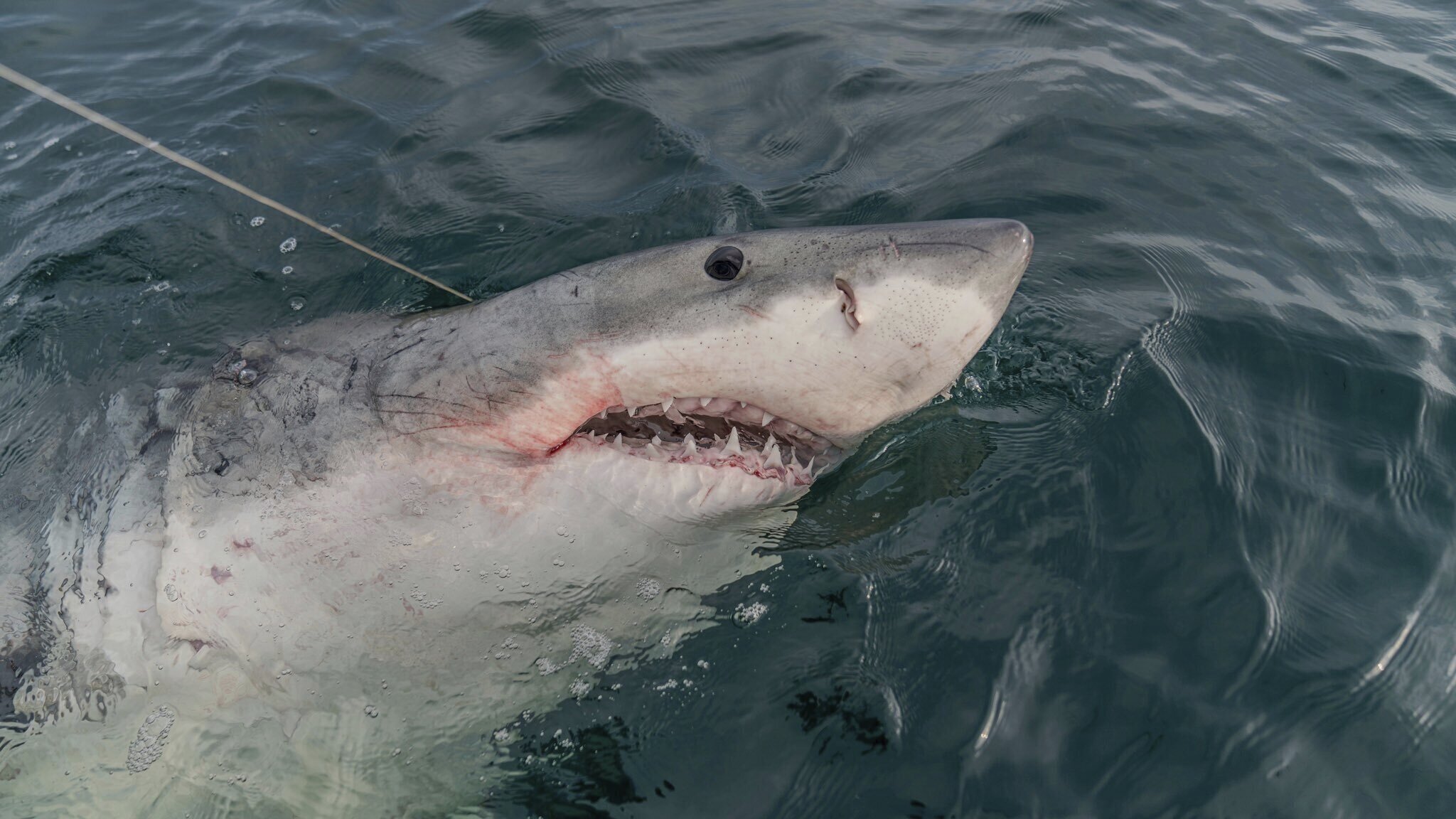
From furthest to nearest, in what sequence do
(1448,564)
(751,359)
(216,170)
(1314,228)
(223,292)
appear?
(216,170) → (1314,228) → (223,292) → (1448,564) → (751,359)

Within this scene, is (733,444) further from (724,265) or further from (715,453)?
(724,265)

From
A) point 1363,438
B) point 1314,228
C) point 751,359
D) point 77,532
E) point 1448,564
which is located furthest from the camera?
point 1314,228

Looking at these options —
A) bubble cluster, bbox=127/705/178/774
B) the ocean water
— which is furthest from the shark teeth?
bubble cluster, bbox=127/705/178/774

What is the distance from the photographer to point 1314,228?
5176mm

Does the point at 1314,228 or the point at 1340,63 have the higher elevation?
the point at 1340,63

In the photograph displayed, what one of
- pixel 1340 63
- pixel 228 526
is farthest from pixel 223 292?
pixel 1340 63

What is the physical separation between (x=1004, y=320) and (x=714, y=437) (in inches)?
77.8

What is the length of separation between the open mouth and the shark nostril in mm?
372

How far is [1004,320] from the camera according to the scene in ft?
13.6

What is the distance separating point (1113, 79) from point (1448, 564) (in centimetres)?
444

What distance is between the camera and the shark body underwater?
2.48m

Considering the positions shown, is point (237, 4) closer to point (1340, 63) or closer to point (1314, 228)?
point (1314, 228)

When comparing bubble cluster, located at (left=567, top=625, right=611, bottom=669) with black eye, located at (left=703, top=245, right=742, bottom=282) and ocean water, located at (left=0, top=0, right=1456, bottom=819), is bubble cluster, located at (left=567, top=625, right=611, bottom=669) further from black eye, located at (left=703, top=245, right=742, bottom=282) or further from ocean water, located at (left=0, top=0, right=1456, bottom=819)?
black eye, located at (left=703, top=245, right=742, bottom=282)

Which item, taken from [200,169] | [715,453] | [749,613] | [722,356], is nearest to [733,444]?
[715,453]
